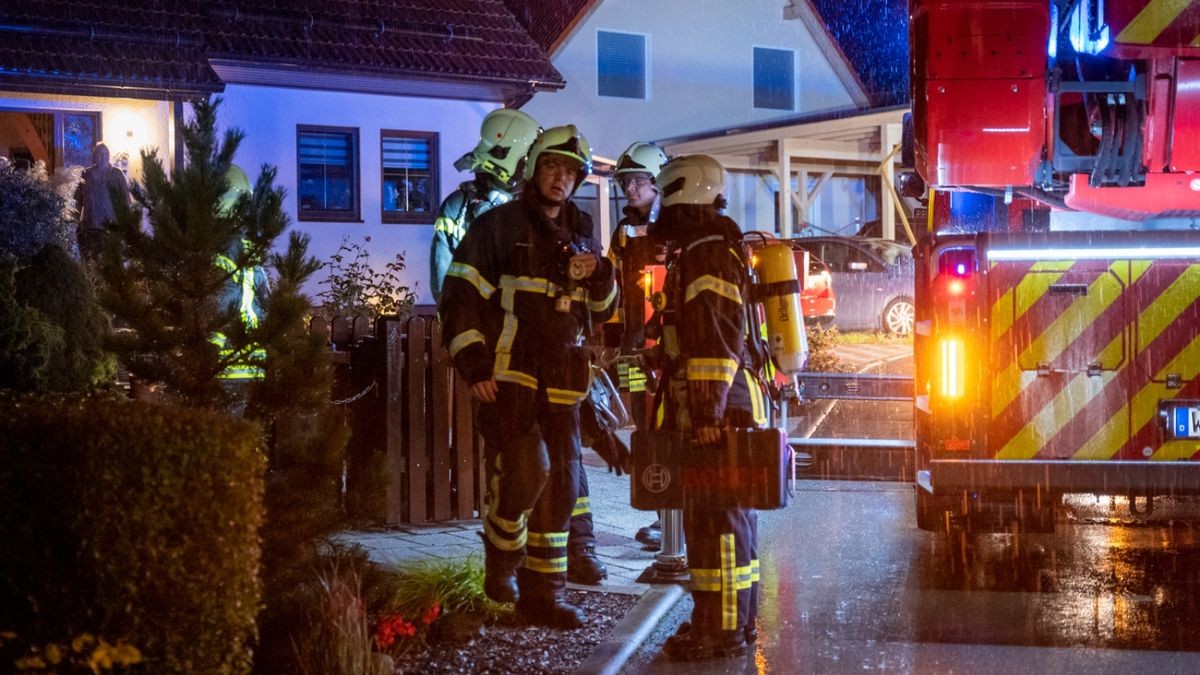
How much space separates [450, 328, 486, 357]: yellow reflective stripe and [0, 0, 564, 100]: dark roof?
1415 centimetres

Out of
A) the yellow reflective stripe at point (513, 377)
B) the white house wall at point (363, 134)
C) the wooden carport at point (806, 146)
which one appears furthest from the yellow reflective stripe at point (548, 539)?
the wooden carport at point (806, 146)

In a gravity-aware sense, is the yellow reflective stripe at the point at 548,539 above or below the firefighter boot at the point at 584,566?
above

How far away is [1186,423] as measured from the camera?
6.71 m

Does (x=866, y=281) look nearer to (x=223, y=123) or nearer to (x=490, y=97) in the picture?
(x=490, y=97)

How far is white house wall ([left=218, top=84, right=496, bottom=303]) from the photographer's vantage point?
20.4 m

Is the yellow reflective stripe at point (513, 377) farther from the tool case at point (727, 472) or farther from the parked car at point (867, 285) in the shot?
the parked car at point (867, 285)

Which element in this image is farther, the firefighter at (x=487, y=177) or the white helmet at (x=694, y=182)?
the firefighter at (x=487, y=177)

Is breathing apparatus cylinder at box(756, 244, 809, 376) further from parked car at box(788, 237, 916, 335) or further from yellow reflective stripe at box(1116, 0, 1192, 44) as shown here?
parked car at box(788, 237, 916, 335)

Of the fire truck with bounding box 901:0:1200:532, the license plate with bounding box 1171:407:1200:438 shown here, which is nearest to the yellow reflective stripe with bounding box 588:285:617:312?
the fire truck with bounding box 901:0:1200:532

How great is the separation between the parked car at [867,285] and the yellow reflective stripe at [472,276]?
53.5 feet

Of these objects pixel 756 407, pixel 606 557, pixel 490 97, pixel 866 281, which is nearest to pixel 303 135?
pixel 490 97

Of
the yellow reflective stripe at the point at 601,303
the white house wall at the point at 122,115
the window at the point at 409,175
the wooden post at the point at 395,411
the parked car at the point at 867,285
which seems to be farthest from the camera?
the parked car at the point at 867,285

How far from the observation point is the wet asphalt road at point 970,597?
5.67 m

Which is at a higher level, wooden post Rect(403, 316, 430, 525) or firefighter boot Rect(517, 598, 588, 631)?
wooden post Rect(403, 316, 430, 525)
